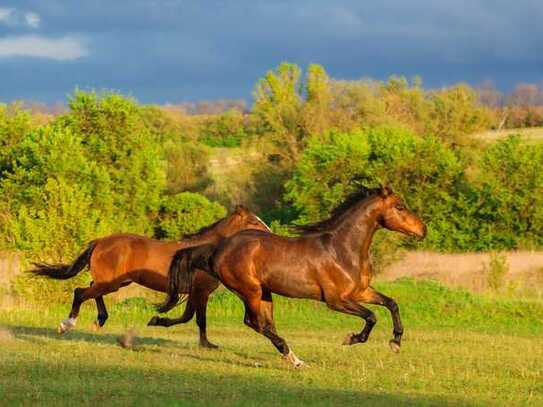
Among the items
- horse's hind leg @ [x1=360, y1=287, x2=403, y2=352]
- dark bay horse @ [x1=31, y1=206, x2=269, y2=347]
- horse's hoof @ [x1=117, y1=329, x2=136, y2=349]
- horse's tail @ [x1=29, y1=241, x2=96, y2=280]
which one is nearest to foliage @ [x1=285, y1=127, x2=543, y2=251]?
horse's tail @ [x1=29, y1=241, x2=96, y2=280]

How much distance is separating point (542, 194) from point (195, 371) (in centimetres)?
2655

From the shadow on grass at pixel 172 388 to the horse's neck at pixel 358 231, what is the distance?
4.78 ft

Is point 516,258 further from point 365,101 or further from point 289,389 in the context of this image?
point 289,389

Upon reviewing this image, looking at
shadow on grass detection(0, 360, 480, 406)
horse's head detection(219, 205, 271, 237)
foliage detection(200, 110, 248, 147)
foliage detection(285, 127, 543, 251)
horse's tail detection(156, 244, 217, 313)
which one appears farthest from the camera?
foliage detection(200, 110, 248, 147)

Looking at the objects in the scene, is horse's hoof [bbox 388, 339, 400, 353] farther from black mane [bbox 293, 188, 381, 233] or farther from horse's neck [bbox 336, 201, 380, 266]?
black mane [bbox 293, 188, 381, 233]

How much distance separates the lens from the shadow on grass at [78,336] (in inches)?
540

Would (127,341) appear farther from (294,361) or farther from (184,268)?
(294,361)

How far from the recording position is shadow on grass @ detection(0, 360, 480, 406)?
30.6ft

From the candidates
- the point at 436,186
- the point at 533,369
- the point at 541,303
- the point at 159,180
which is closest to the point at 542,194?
the point at 436,186

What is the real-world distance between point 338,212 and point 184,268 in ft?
6.39

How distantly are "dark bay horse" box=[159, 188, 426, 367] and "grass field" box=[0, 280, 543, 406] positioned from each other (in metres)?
0.57


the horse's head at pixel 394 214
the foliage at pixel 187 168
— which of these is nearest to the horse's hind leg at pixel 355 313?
the horse's head at pixel 394 214

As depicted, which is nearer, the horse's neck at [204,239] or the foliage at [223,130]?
the horse's neck at [204,239]

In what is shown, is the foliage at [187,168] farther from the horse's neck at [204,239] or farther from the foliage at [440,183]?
the horse's neck at [204,239]
